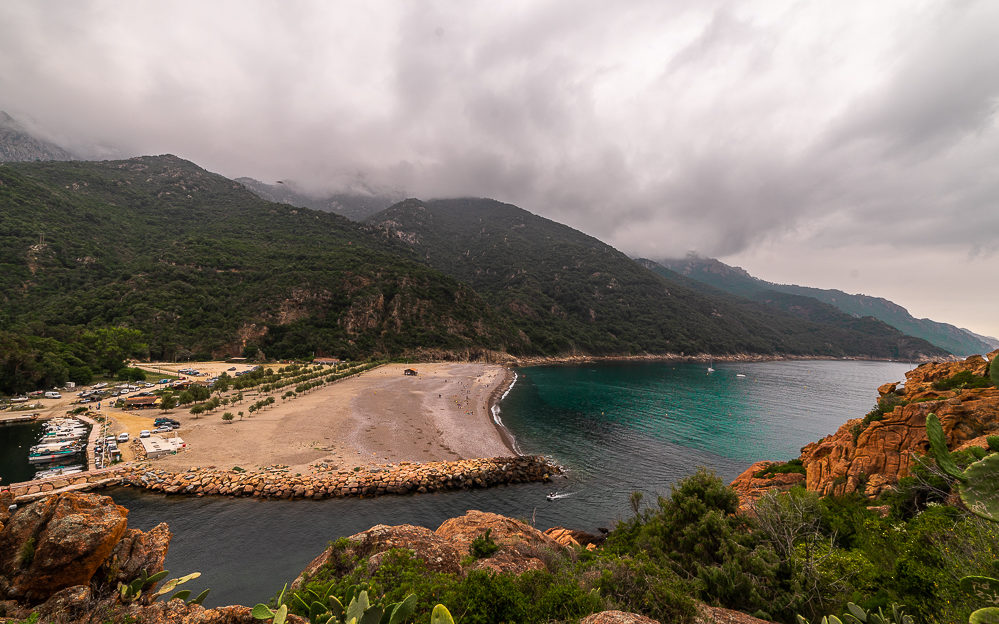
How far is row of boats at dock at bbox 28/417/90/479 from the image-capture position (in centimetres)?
2267

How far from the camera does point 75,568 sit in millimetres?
5652

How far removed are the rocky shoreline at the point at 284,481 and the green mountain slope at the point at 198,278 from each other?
57939 millimetres

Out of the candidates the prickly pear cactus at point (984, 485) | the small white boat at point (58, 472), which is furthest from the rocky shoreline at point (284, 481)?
the prickly pear cactus at point (984, 485)

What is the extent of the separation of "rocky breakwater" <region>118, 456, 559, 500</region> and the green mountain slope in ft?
200

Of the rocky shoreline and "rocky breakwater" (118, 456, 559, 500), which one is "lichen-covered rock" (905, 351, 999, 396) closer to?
"rocky breakwater" (118, 456, 559, 500)

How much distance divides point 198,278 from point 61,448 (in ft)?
249

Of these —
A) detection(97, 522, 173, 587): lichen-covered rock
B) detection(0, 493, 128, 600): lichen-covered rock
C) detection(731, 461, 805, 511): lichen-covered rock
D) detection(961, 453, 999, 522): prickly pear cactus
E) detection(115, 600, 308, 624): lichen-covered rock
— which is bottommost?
detection(731, 461, 805, 511): lichen-covered rock

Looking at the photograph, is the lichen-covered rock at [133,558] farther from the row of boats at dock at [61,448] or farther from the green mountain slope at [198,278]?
the green mountain slope at [198,278]

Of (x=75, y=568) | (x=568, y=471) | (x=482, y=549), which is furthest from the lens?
(x=568, y=471)

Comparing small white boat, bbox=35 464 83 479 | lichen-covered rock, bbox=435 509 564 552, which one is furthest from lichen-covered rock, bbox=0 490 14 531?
small white boat, bbox=35 464 83 479

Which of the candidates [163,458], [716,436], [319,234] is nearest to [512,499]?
[163,458]

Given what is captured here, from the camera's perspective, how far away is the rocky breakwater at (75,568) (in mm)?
5004

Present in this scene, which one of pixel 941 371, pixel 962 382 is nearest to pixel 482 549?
pixel 962 382

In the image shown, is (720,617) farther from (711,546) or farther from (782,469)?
(782,469)
